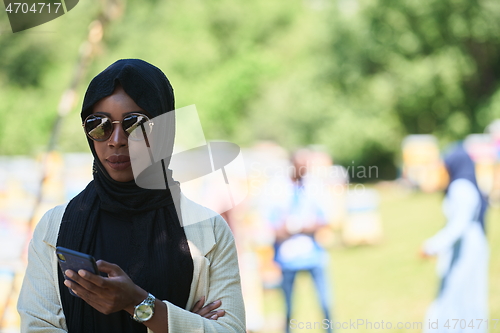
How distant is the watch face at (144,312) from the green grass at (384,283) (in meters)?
4.21

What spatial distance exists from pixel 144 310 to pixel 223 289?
241mm

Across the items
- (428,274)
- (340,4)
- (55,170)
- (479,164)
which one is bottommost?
(428,274)

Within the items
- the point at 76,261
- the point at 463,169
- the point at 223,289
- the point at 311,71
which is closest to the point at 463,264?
the point at 463,169

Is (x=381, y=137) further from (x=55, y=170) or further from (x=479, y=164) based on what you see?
(x=55, y=170)

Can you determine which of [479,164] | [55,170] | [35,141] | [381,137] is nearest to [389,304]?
[55,170]

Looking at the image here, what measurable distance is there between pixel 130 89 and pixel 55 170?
5541 mm

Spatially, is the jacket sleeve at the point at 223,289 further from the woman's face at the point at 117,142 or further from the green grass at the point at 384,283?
the green grass at the point at 384,283

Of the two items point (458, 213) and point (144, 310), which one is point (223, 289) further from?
point (458, 213)

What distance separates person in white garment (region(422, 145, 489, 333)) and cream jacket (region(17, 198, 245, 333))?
123 inches

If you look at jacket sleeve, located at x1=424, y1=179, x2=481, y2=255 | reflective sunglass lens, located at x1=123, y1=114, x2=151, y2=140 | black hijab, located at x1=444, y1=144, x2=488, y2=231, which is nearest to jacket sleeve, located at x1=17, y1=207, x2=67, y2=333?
reflective sunglass lens, located at x1=123, y1=114, x2=151, y2=140

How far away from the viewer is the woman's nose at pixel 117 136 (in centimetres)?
133

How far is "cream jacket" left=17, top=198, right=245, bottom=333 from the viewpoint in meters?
1.29

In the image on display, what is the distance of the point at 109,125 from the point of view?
1334mm

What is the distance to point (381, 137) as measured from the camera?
65.8 ft
